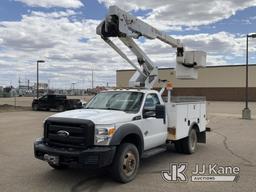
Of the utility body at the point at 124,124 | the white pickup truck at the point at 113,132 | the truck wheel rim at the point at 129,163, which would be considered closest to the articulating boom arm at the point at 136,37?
the utility body at the point at 124,124

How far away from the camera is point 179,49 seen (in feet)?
42.0

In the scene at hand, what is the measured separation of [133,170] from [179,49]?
655 cm

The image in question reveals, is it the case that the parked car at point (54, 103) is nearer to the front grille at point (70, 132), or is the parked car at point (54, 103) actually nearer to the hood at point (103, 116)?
the hood at point (103, 116)

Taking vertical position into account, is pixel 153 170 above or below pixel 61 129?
below

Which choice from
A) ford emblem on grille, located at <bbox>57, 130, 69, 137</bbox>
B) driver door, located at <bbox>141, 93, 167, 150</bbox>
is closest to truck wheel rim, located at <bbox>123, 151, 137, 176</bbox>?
driver door, located at <bbox>141, 93, 167, 150</bbox>

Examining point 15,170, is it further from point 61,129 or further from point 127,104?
point 127,104

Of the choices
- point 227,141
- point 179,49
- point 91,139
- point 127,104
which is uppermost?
point 179,49

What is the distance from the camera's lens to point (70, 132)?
6.95 meters

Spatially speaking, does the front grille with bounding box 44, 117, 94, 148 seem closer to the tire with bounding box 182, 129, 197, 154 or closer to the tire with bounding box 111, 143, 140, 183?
the tire with bounding box 111, 143, 140, 183

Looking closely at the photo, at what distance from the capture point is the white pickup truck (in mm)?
6746

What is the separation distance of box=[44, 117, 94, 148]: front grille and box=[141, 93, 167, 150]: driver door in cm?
163

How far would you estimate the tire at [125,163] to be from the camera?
694cm

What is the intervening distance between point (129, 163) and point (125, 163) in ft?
0.43

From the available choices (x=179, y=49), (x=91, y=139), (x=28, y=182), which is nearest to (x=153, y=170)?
(x=91, y=139)
